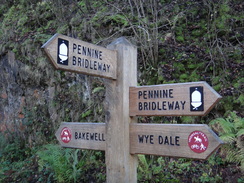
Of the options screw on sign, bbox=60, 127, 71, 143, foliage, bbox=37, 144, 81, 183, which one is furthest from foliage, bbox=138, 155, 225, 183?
screw on sign, bbox=60, 127, 71, 143

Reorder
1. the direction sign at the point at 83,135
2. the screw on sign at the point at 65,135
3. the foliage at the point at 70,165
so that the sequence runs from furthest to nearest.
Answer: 1. the foliage at the point at 70,165
2. the screw on sign at the point at 65,135
3. the direction sign at the point at 83,135

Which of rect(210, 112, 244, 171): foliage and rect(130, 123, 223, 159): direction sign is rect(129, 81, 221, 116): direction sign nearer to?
rect(130, 123, 223, 159): direction sign

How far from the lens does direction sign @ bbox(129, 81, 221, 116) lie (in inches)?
94.5

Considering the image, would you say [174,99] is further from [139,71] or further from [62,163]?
[139,71]

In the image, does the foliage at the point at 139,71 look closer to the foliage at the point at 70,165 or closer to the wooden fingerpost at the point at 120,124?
the foliage at the point at 70,165

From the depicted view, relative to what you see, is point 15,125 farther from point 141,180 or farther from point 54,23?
point 141,180

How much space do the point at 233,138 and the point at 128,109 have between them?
8.00ft

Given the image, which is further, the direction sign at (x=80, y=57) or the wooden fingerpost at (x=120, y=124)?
the wooden fingerpost at (x=120, y=124)

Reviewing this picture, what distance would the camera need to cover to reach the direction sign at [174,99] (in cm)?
240

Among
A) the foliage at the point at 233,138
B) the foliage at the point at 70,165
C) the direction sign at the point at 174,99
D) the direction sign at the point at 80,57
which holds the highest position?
the direction sign at the point at 80,57

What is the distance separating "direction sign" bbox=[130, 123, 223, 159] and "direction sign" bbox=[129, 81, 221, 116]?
0.13 metres

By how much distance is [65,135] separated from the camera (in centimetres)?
321

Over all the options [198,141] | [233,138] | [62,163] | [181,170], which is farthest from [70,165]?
[198,141]

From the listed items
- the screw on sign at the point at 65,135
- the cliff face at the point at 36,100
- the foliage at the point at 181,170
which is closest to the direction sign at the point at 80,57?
the screw on sign at the point at 65,135
